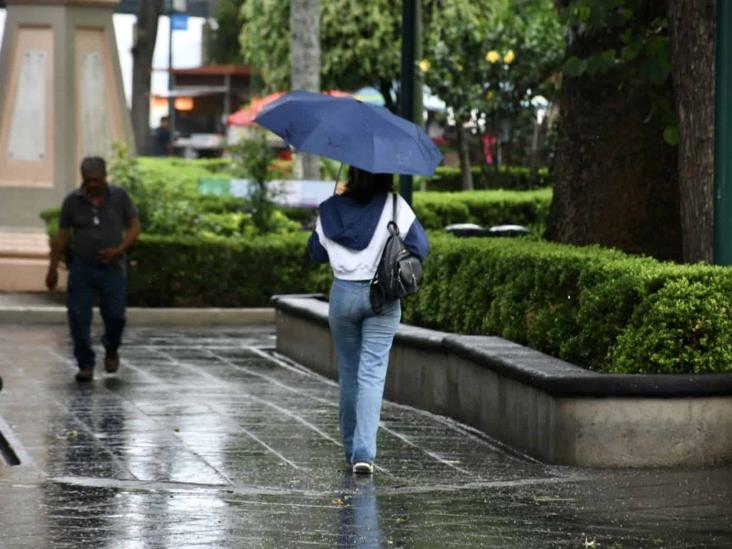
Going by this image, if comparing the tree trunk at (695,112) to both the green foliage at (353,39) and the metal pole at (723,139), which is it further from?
the green foliage at (353,39)

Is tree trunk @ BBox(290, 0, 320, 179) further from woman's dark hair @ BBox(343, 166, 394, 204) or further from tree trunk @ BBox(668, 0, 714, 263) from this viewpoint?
woman's dark hair @ BBox(343, 166, 394, 204)

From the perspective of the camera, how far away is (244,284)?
19.8m

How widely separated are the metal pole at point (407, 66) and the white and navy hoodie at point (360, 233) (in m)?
4.85

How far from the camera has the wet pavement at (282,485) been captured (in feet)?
26.0

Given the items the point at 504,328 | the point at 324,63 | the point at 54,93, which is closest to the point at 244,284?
the point at 54,93

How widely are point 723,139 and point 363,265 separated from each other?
234 centimetres

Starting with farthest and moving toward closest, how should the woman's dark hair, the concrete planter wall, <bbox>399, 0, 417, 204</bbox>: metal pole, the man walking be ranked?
<bbox>399, 0, 417, 204</bbox>: metal pole, the man walking, the concrete planter wall, the woman's dark hair

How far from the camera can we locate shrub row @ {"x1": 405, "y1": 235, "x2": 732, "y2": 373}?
32.7ft

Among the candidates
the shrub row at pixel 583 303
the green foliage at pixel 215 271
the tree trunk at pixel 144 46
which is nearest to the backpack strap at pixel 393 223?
the shrub row at pixel 583 303

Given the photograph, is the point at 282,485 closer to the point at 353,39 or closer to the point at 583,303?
the point at 583,303

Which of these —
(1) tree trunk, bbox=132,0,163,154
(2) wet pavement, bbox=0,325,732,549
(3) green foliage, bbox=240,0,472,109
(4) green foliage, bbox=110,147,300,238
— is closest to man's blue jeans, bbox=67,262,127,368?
(2) wet pavement, bbox=0,325,732,549

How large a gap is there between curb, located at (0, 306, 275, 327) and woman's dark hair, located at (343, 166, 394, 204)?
9476 mm

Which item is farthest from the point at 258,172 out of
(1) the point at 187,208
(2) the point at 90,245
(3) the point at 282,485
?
(3) the point at 282,485

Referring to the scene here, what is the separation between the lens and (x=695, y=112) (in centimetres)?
1143
